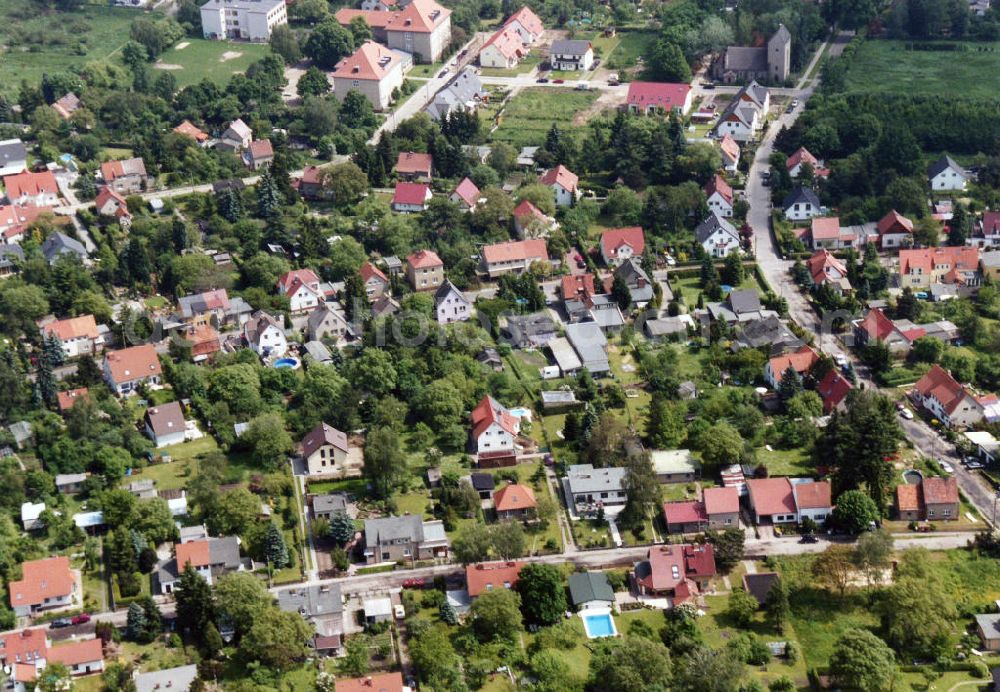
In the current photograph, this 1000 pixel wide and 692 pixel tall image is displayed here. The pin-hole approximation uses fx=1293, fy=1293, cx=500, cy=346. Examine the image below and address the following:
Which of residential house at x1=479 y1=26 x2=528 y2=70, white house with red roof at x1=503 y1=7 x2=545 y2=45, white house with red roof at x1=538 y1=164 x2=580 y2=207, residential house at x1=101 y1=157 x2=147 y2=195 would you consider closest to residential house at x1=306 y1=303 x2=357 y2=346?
white house with red roof at x1=538 y1=164 x2=580 y2=207

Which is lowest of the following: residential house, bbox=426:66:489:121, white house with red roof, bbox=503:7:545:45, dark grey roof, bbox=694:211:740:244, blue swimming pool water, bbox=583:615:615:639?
blue swimming pool water, bbox=583:615:615:639

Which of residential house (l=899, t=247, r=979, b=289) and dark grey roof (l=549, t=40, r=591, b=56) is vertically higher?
dark grey roof (l=549, t=40, r=591, b=56)

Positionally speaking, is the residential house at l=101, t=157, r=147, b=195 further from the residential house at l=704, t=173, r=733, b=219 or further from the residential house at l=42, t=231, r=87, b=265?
the residential house at l=704, t=173, r=733, b=219

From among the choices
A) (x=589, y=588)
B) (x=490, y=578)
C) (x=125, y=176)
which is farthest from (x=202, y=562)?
(x=125, y=176)

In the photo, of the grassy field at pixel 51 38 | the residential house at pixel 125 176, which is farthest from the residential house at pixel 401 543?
the grassy field at pixel 51 38

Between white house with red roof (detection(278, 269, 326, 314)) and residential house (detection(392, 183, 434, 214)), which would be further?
residential house (detection(392, 183, 434, 214))

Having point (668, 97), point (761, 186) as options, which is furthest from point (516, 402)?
point (668, 97)

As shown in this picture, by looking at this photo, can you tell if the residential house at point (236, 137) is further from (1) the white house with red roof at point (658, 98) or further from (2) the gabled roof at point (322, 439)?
(2) the gabled roof at point (322, 439)
